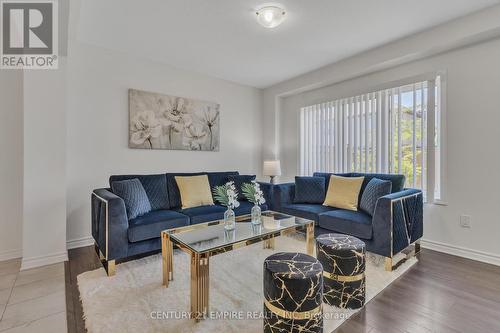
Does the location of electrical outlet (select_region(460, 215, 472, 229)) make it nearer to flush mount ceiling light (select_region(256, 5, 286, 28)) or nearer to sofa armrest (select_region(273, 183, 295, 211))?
sofa armrest (select_region(273, 183, 295, 211))

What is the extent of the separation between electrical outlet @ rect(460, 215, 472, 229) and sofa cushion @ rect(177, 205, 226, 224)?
2.67 m

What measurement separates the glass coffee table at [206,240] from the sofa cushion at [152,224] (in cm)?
42

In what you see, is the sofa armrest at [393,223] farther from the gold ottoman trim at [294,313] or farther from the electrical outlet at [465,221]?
the gold ottoman trim at [294,313]

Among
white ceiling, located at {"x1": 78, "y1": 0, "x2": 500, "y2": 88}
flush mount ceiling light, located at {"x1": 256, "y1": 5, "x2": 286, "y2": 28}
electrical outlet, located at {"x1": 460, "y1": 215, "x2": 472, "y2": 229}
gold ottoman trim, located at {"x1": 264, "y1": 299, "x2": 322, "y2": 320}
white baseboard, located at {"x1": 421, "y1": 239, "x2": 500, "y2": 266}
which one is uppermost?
white ceiling, located at {"x1": 78, "y1": 0, "x2": 500, "y2": 88}

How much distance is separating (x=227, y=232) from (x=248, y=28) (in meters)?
2.14

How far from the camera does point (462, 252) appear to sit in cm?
272

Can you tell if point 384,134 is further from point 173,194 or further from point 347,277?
point 173,194

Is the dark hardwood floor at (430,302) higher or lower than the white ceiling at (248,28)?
lower

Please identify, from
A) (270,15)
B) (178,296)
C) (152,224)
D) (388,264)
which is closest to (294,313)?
(178,296)

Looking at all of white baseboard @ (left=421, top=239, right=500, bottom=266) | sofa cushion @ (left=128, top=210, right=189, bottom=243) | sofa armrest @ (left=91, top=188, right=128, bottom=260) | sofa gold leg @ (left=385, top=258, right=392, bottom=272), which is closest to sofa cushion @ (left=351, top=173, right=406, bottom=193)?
white baseboard @ (left=421, top=239, right=500, bottom=266)

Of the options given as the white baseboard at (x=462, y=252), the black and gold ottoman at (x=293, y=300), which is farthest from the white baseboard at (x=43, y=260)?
the white baseboard at (x=462, y=252)

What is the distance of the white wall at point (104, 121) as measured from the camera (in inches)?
118

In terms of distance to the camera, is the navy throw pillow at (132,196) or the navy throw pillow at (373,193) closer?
the navy throw pillow at (132,196)

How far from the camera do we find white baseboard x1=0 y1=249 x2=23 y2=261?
260cm
